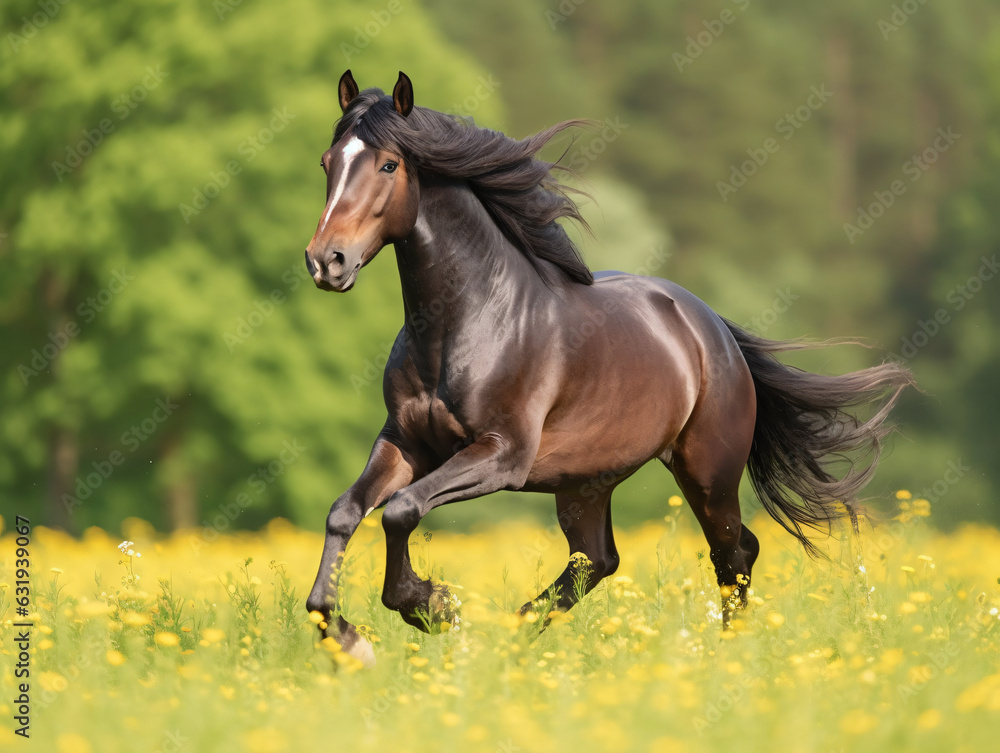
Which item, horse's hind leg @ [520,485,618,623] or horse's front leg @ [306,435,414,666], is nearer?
horse's front leg @ [306,435,414,666]

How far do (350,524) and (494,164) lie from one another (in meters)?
1.74

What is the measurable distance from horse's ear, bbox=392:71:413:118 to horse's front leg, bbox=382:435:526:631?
1.42 metres

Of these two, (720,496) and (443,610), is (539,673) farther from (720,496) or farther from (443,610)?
(720,496)

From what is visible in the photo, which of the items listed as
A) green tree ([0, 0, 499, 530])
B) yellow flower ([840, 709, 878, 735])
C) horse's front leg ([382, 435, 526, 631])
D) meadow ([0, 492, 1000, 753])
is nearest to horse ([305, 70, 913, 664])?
horse's front leg ([382, 435, 526, 631])

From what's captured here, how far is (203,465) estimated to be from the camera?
570 inches

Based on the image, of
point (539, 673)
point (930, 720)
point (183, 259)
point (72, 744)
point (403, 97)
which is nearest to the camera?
point (72, 744)

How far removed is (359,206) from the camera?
14.8ft

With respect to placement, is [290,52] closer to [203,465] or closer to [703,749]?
[203,465]

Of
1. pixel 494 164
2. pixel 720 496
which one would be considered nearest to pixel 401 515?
pixel 494 164

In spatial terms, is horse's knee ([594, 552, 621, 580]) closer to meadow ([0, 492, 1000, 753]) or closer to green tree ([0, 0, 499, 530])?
meadow ([0, 492, 1000, 753])

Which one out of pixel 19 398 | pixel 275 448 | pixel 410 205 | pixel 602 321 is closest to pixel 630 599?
pixel 602 321

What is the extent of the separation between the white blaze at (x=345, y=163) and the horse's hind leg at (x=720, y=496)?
2541 mm

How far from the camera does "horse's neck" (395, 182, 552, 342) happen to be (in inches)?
194

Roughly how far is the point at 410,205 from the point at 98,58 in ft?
36.0
